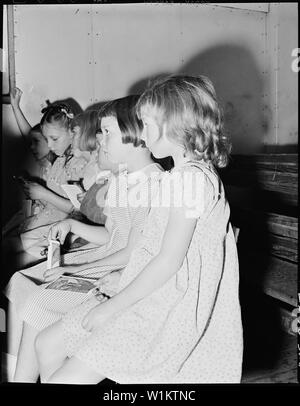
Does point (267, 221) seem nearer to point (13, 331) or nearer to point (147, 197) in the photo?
point (147, 197)

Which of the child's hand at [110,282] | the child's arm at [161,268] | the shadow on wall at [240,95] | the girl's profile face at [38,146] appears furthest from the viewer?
the shadow on wall at [240,95]

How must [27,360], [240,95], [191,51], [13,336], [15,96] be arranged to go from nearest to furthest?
[27,360], [13,336], [15,96], [191,51], [240,95]

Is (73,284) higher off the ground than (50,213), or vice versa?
(50,213)

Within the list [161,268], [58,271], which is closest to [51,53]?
[58,271]

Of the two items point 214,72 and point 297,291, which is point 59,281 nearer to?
point 297,291

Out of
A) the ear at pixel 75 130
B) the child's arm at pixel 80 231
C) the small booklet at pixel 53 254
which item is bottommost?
the small booklet at pixel 53 254

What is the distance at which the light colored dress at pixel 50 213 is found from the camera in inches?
51.6

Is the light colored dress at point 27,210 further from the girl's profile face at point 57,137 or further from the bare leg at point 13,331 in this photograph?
the bare leg at point 13,331

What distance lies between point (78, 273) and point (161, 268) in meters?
0.39

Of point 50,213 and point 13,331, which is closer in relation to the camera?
point 13,331

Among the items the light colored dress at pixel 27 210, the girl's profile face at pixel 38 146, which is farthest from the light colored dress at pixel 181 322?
the girl's profile face at pixel 38 146

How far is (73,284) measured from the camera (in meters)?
1.09

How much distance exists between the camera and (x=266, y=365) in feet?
4.56
